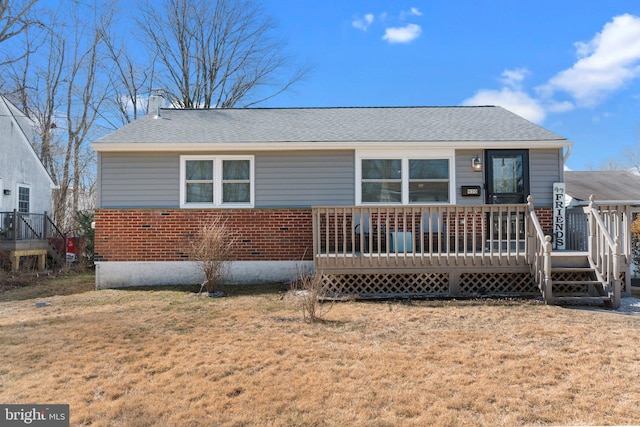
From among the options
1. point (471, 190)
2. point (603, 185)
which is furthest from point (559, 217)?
point (603, 185)

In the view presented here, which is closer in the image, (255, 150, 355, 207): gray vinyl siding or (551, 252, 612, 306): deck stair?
(551, 252, 612, 306): deck stair

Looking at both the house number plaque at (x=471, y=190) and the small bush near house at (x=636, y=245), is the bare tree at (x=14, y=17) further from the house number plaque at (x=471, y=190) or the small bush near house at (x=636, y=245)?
the small bush near house at (x=636, y=245)

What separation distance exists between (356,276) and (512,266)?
2857mm

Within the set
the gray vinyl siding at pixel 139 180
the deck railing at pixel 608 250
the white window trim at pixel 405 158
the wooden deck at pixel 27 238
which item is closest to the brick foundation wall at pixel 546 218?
the deck railing at pixel 608 250

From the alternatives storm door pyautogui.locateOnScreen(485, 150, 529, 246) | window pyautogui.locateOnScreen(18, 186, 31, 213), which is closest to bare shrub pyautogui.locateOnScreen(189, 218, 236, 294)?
storm door pyautogui.locateOnScreen(485, 150, 529, 246)

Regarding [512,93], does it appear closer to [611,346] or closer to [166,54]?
[611,346]

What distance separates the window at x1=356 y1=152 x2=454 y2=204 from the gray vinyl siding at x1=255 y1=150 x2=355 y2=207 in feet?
1.03

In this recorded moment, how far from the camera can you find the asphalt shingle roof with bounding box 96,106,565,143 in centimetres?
849

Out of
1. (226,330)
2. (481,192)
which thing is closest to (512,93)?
(481,192)

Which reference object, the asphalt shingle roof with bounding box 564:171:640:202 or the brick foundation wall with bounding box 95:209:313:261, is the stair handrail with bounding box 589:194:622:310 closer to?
the brick foundation wall with bounding box 95:209:313:261

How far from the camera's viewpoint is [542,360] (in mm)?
3902

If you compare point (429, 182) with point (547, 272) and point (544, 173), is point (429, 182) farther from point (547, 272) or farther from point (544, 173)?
point (547, 272)

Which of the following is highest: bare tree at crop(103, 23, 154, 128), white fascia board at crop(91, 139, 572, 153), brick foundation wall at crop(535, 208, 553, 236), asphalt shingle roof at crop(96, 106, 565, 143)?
bare tree at crop(103, 23, 154, 128)

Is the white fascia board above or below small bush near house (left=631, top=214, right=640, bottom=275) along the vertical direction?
above
